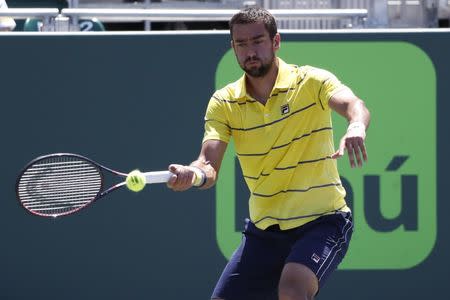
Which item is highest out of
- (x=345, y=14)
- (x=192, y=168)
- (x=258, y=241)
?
(x=345, y=14)

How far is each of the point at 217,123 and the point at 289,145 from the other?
366mm

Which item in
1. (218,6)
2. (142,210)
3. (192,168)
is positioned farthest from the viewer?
(218,6)

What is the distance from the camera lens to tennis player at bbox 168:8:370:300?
480cm

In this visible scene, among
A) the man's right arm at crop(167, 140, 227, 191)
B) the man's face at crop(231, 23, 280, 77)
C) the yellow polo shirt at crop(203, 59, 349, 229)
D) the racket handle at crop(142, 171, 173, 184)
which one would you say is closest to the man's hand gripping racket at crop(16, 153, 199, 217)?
the man's right arm at crop(167, 140, 227, 191)

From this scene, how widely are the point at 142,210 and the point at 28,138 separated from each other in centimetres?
87

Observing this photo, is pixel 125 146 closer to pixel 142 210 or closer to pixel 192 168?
pixel 142 210

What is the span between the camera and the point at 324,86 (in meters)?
4.82

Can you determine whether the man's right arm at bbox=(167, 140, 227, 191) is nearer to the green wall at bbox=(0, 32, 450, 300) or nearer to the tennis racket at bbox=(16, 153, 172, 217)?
Result: the tennis racket at bbox=(16, 153, 172, 217)

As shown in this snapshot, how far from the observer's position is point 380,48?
6.91 m

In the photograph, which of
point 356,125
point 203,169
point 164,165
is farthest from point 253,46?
point 164,165

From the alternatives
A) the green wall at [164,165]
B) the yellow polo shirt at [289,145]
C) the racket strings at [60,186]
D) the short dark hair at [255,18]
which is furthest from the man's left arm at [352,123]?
the green wall at [164,165]

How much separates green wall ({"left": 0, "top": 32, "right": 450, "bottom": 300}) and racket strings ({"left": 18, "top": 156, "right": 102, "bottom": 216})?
5.92ft

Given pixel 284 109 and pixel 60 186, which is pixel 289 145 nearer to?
pixel 284 109

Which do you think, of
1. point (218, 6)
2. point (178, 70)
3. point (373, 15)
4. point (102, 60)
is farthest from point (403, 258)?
point (218, 6)
